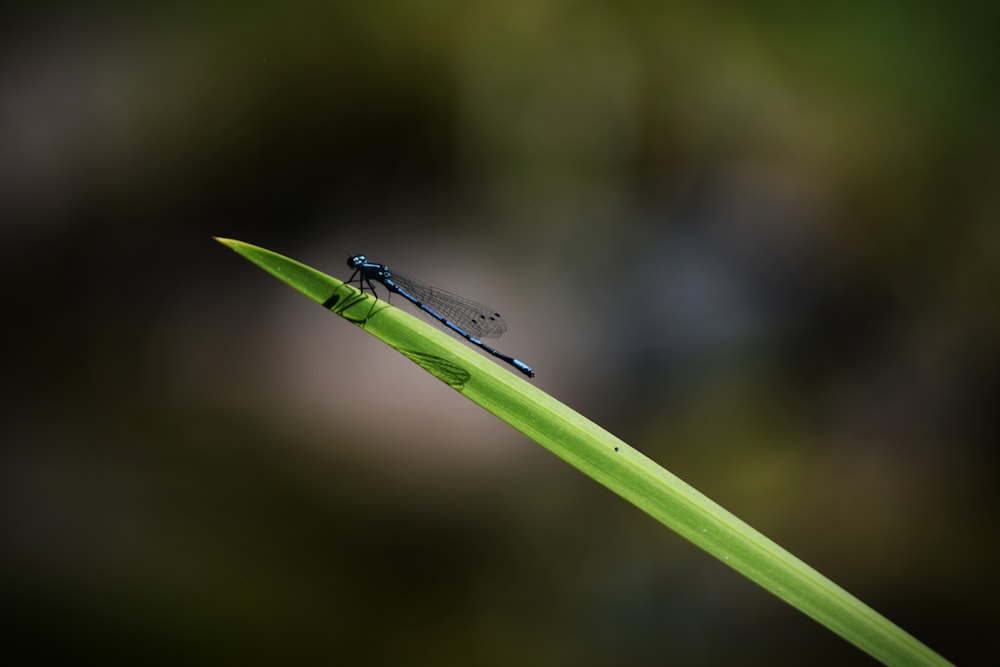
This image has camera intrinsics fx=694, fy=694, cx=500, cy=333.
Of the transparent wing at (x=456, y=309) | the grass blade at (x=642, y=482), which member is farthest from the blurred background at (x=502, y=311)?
the grass blade at (x=642, y=482)

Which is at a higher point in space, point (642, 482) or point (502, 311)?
point (502, 311)

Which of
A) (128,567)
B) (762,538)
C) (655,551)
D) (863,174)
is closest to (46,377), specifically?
(128,567)

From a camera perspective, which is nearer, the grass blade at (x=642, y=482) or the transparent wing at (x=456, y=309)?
the grass blade at (x=642, y=482)

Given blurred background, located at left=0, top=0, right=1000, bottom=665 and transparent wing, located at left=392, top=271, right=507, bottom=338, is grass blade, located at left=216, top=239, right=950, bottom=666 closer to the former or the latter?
transparent wing, located at left=392, top=271, right=507, bottom=338

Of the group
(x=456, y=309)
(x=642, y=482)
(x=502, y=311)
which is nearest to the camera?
(x=642, y=482)

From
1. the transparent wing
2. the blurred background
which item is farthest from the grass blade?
the blurred background

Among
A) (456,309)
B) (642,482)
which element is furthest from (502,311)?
(642,482)

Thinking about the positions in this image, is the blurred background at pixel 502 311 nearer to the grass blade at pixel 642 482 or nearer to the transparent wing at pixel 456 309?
the transparent wing at pixel 456 309

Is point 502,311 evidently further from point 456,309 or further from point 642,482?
point 642,482

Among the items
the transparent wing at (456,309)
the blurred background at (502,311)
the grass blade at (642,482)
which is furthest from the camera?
the blurred background at (502,311)

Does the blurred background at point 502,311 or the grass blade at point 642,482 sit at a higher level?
the blurred background at point 502,311
